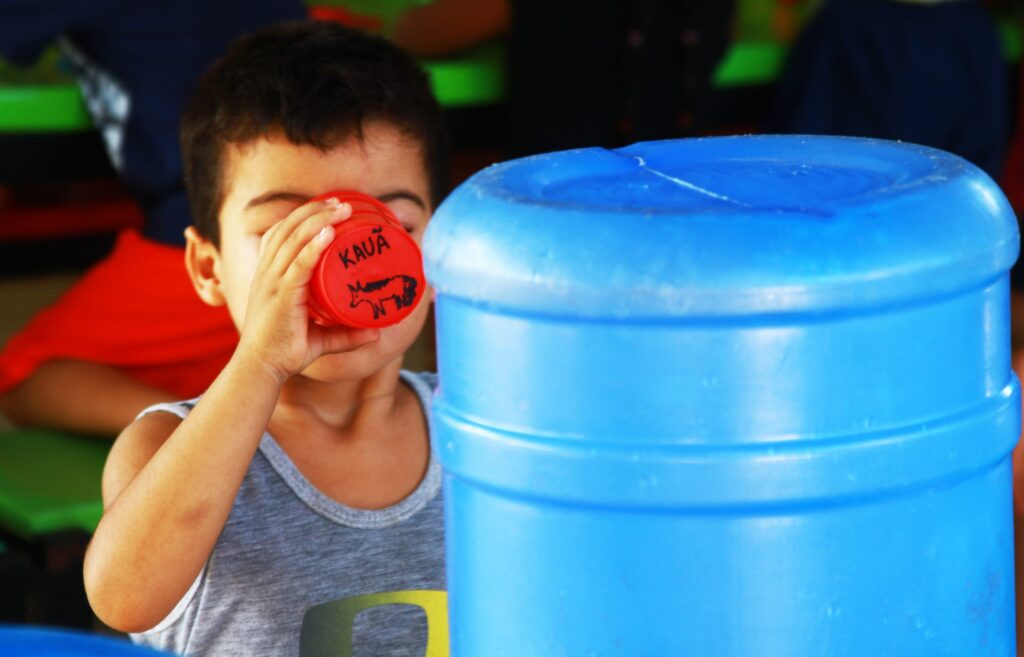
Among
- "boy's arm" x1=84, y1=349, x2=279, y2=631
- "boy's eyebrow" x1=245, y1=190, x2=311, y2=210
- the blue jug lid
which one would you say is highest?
the blue jug lid

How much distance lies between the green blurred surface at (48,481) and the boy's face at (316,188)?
0.54 m

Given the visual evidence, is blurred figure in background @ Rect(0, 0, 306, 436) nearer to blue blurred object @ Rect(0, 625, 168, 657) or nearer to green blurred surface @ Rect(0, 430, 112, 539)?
green blurred surface @ Rect(0, 430, 112, 539)

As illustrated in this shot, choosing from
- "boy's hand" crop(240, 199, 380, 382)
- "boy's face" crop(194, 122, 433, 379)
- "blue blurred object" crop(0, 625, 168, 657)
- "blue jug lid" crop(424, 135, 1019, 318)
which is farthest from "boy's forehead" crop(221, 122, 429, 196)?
"blue blurred object" crop(0, 625, 168, 657)

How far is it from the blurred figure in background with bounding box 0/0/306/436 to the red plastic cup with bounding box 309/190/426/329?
50.7 inches

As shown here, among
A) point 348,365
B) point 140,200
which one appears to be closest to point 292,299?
point 348,365

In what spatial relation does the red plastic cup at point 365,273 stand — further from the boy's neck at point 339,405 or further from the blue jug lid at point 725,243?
the boy's neck at point 339,405

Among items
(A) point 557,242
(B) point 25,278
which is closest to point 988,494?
(A) point 557,242

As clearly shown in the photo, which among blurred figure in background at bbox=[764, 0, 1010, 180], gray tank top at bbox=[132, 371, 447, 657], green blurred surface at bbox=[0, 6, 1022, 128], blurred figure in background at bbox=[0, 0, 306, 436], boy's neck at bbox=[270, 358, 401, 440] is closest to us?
gray tank top at bbox=[132, 371, 447, 657]

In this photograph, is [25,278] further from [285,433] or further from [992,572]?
[992,572]

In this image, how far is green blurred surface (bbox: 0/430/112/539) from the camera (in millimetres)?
1793

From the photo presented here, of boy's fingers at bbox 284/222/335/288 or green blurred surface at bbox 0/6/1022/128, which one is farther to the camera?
green blurred surface at bbox 0/6/1022/128

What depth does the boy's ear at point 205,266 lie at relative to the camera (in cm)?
145

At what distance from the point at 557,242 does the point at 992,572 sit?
289 millimetres

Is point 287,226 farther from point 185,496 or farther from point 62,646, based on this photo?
point 62,646
